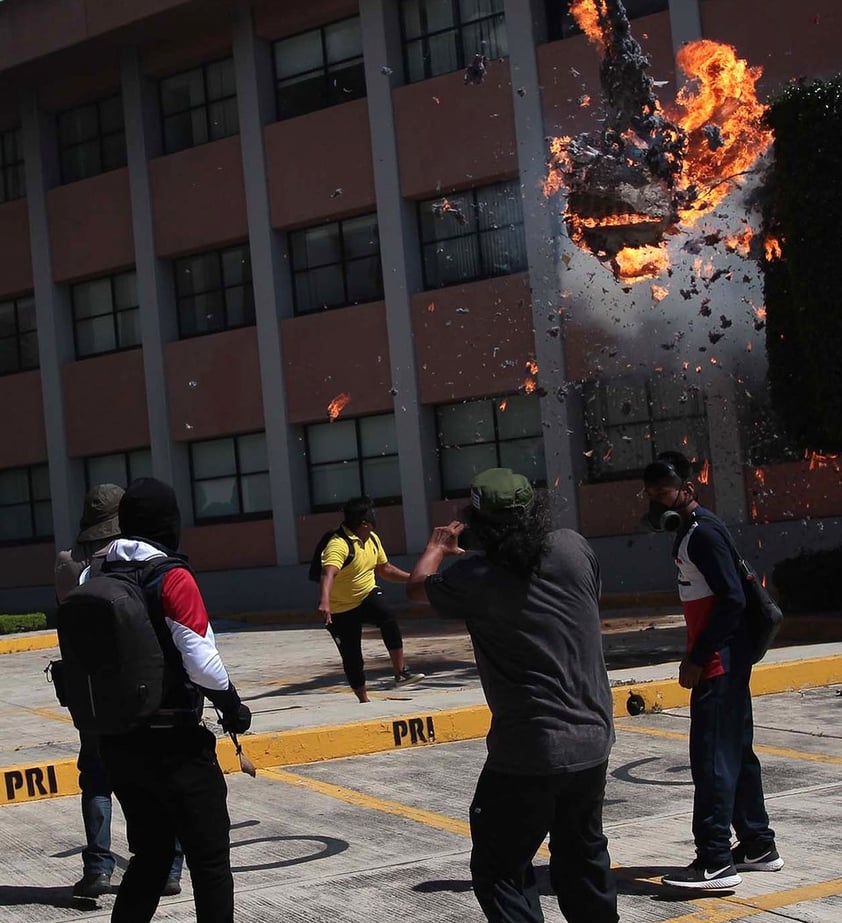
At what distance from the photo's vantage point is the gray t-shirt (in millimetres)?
4285

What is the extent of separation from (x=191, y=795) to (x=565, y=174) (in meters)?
17.0

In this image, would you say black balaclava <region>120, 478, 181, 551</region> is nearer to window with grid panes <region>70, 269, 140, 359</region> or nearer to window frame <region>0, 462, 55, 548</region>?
window with grid panes <region>70, 269, 140, 359</region>

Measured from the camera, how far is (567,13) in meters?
21.3

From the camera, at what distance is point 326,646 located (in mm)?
18219

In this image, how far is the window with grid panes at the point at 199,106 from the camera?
25344 millimetres

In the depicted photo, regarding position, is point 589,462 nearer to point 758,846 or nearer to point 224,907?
point 758,846

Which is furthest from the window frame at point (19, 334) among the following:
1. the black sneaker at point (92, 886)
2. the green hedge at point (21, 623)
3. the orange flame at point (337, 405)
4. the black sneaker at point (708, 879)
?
the black sneaker at point (708, 879)

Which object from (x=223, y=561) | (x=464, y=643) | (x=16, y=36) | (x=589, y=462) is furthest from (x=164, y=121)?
(x=464, y=643)

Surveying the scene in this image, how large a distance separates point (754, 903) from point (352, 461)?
18.6 meters

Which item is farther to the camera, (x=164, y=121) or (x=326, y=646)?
(x=164, y=121)

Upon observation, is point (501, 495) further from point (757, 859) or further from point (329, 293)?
point (329, 293)

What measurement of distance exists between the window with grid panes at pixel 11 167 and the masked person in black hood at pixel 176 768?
2520cm

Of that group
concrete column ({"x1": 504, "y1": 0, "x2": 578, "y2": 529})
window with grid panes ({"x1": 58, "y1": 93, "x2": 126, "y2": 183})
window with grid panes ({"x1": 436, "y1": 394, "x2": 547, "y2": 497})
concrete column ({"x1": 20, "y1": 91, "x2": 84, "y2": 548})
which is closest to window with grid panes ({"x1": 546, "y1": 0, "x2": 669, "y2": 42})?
concrete column ({"x1": 504, "y1": 0, "x2": 578, "y2": 529})

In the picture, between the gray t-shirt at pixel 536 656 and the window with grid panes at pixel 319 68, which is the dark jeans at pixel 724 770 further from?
the window with grid panes at pixel 319 68
